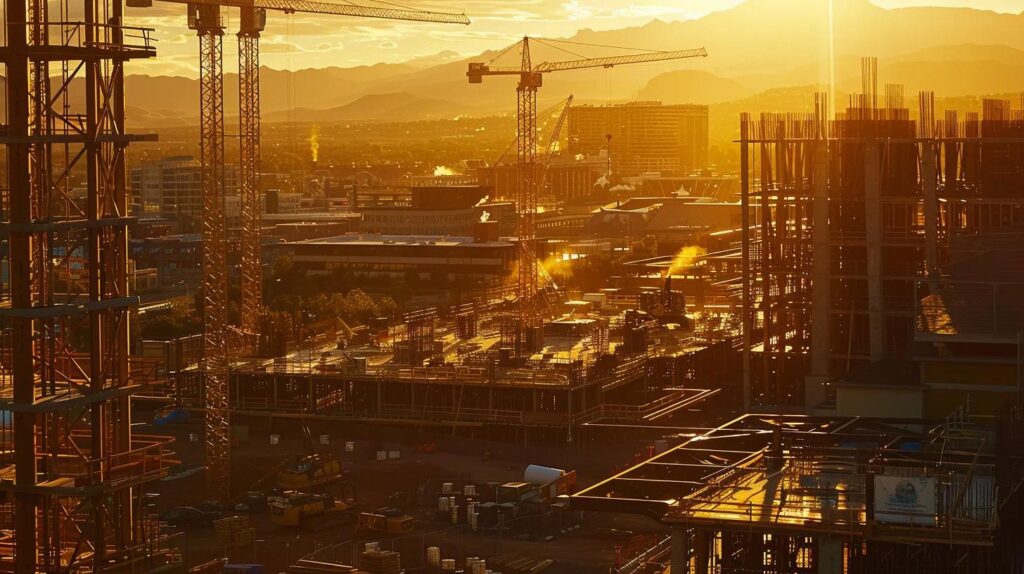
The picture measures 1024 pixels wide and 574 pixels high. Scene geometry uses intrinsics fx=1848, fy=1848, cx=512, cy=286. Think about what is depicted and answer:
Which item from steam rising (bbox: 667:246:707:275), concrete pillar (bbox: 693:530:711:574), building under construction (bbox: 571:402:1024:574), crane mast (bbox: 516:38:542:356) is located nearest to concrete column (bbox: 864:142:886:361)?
crane mast (bbox: 516:38:542:356)

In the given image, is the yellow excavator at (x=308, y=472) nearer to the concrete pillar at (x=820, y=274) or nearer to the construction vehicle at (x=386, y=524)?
the construction vehicle at (x=386, y=524)

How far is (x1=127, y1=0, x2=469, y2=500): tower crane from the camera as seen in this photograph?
36.8 meters

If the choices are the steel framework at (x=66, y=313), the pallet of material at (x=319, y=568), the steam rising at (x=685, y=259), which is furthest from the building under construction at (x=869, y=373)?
the steam rising at (x=685, y=259)

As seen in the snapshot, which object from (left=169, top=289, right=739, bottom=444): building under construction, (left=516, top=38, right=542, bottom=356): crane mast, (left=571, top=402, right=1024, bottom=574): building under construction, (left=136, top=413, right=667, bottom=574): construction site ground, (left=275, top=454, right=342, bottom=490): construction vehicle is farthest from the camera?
(left=516, top=38, right=542, bottom=356): crane mast

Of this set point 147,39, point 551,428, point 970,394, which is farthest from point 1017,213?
point 147,39

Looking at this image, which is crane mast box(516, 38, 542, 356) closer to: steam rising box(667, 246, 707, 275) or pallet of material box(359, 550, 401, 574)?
steam rising box(667, 246, 707, 275)

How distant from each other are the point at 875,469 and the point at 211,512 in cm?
1964

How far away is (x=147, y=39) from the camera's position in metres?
16.8

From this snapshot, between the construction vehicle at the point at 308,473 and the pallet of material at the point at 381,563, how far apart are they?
798 cm

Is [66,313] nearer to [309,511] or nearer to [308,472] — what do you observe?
[309,511]

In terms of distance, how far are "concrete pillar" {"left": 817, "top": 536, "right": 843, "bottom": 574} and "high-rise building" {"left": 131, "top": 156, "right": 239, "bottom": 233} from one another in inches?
4755

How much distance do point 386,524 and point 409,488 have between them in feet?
15.4

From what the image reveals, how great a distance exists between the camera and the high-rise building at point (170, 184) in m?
138

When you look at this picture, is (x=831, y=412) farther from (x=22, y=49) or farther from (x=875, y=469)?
(x=22, y=49)
